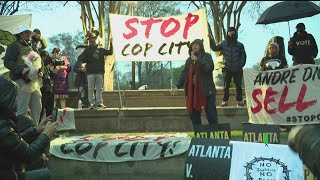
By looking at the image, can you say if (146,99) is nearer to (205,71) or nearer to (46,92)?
(46,92)

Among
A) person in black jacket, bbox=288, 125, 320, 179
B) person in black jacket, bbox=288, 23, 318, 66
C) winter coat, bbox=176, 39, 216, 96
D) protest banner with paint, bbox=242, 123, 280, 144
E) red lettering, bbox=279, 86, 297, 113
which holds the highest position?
person in black jacket, bbox=288, 23, 318, 66

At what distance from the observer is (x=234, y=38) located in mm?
9969

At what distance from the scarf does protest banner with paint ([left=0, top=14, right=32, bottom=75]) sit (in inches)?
146

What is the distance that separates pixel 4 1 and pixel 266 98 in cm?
1894

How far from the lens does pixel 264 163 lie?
544cm

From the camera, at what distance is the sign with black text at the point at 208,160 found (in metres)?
5.59

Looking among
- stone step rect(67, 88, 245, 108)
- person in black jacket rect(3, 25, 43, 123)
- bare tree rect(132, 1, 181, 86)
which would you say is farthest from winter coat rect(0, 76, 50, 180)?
bare tree rect(132, 1, 181, 86)

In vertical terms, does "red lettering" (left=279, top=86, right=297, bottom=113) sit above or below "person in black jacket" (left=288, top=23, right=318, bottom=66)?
below

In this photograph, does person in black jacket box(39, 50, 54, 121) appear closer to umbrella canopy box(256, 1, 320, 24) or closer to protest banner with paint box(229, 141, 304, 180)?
umbrella canopy box(256, 1, 320, 24)

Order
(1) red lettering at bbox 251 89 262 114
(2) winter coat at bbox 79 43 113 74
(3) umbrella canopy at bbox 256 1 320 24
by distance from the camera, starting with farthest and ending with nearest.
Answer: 1. (2) winter coat at bbox 79 43 113 74
2. (3) umbrella canopy at bbox 256 1 320 24
3. (1) red lettering at bbox 251 89 262 114

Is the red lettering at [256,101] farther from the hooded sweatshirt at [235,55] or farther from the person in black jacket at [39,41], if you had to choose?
the person in black jacket at [39,41]

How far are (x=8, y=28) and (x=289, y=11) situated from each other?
18.5 feet

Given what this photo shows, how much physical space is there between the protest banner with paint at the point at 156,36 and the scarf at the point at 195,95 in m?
2.85

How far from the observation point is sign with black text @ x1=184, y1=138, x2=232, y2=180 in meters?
5.59
